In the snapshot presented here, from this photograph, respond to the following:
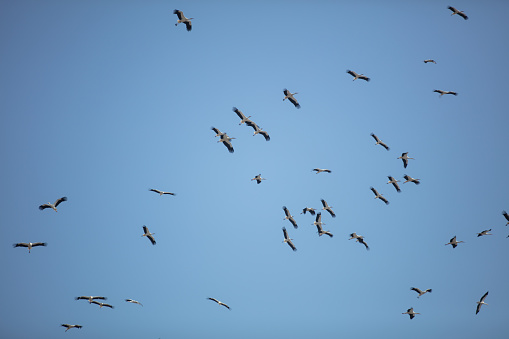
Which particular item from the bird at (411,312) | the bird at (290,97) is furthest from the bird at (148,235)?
the bird at (411,312)

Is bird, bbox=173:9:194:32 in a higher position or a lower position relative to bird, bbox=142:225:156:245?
higher

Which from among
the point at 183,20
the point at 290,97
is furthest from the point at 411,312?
the point at 183,20

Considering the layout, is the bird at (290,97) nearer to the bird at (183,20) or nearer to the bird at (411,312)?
the bird at (183,20)

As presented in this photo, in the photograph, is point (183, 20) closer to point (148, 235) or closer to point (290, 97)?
point (290, 97)

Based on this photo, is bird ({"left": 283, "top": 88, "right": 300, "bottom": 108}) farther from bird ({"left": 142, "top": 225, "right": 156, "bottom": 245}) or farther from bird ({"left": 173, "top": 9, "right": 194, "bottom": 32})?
bird ({"left": 142, "top": 225, "right": 156, "bottom": 245})

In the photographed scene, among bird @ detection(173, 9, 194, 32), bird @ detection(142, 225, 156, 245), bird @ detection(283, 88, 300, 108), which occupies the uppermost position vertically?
bird @ detection(173, 9, 194, 32)

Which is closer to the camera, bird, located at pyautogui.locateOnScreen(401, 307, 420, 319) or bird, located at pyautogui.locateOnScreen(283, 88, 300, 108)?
bird, located at pyautogui.locateOnScreen(283, 88, 300, 108)

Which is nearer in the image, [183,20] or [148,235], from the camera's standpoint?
[183,20]

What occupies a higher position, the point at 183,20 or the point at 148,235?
the point at 183,20

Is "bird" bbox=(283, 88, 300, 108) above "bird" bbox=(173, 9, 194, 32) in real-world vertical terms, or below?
below

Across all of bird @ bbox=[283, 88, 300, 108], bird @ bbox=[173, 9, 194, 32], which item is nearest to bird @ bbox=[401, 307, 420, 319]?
bird @ bbox=[283, 88, 300, 108]

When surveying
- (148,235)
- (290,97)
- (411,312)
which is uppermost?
(290,97)

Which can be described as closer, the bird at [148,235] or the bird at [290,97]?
the bird at [290,97]

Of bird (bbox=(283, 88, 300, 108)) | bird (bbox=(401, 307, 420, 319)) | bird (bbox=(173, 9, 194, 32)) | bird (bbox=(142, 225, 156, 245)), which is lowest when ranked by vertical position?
bird (bbox=(401, 307, 420, 319))
